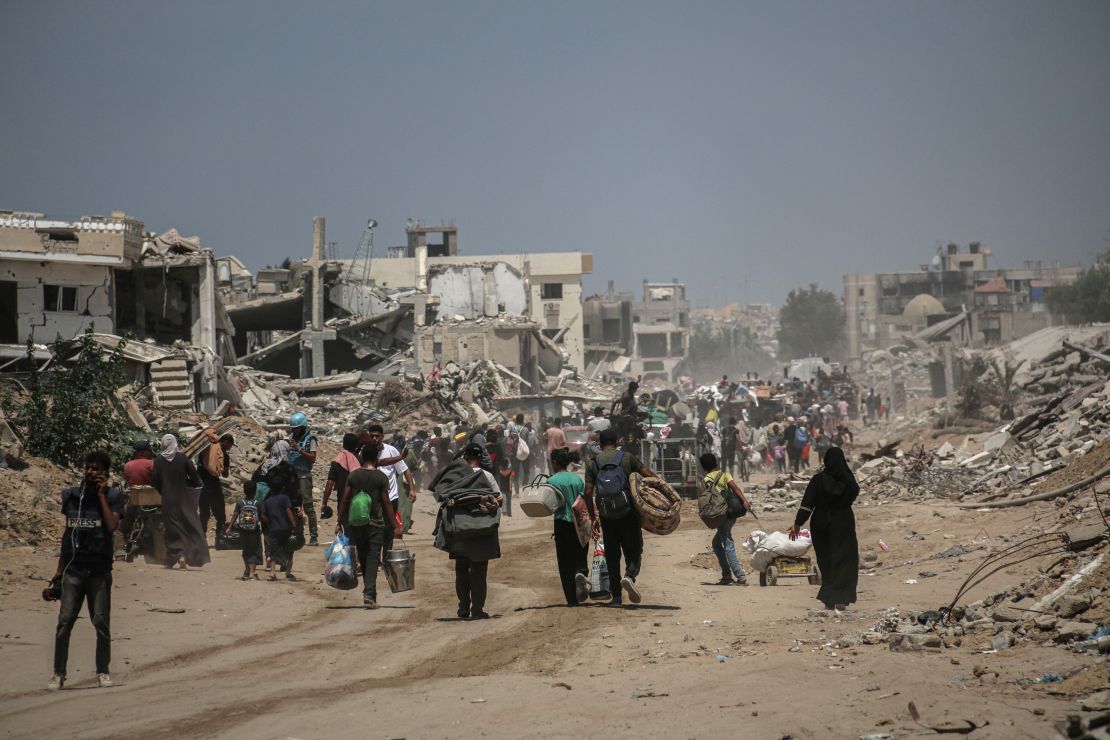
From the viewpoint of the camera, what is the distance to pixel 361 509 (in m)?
11.1

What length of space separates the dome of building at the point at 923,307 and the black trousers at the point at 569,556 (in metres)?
97.4

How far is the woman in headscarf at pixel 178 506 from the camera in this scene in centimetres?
1355

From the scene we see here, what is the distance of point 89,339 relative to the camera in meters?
17.8

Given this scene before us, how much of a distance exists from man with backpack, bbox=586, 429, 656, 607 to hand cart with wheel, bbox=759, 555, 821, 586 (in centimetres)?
249

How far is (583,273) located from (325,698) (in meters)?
77.2

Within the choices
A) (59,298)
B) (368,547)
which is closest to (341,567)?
(368,547)

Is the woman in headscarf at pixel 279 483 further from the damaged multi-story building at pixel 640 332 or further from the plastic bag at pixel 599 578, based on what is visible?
the damaged multi-story building at pixel 640 332

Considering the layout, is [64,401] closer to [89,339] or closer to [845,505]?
[89,339]

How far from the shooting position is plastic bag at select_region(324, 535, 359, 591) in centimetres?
1109

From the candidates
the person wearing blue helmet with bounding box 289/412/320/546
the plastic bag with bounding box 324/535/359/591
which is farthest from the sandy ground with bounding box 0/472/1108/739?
the person wearing blue helmet with bounding box 289/412/320/546

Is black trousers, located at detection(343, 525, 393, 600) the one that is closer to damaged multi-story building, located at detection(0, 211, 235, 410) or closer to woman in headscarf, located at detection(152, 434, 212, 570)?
woman in headscarf, located at detection(152, 434, 212, 570)

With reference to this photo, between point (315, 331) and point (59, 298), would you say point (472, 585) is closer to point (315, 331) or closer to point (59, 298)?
point (59, 298)

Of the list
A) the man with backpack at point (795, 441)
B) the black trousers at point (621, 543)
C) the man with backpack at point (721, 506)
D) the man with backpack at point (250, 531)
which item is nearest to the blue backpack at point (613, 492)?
the black trousers at point (621, 543)

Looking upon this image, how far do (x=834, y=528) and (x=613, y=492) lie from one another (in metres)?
1.96
